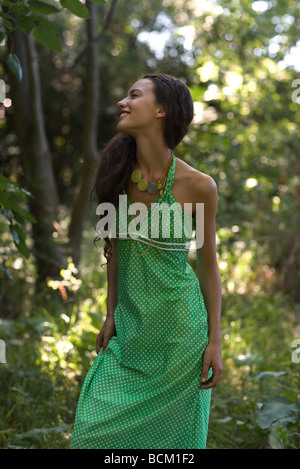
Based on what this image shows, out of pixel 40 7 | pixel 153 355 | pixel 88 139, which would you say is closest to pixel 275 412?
pixel 153 355

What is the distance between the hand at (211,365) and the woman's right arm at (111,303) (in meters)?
0.38

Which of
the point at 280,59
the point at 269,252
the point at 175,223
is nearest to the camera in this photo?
the point at 175,223

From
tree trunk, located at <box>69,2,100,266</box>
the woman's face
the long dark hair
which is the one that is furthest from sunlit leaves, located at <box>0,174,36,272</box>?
tree trunk, located at <box>69,2,100,266</box>

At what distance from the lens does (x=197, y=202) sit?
2.14 metres

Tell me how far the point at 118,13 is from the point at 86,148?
3404mm

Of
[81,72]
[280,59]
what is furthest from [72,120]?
[280,59]

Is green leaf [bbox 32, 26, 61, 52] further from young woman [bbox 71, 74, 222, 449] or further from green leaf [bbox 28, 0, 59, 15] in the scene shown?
young woman [bbox 71, 74, 222, 449]

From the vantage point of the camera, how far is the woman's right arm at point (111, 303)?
2.24 metres

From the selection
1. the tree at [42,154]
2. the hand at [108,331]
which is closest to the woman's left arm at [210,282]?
the hand at [108,331]

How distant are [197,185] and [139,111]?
33 cm

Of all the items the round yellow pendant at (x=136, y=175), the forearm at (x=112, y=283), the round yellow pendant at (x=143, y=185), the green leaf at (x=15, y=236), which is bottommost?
the forearm at (x=112, y=283)

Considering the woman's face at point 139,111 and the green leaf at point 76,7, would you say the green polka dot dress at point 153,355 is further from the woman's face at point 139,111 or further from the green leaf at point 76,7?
the green leaf at point 76,7
